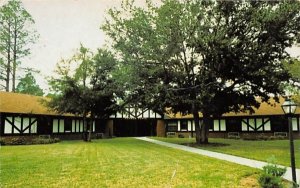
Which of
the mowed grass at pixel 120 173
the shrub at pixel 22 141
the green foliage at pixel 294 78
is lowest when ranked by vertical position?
the mowed grass at pixel 120 173

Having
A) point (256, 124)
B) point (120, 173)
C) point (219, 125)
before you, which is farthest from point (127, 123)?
point (120, 173)

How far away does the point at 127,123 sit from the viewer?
162ft

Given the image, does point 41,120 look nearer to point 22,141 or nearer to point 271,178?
point 22,141

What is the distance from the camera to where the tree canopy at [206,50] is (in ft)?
78.4

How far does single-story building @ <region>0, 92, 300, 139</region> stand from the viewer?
30.4 m

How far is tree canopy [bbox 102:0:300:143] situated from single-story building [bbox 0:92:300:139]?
5.88 m

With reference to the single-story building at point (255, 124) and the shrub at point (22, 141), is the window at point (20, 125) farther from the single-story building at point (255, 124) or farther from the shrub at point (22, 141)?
the single-story building at point (255, 124)

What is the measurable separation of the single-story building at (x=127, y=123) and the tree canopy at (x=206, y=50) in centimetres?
588

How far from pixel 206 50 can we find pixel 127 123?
27.2 metres

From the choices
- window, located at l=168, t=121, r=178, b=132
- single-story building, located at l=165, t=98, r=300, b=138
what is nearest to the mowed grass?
single-story building, located at l=165, t=98, r=300, b=138

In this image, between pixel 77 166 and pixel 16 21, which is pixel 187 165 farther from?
pixel 16 21

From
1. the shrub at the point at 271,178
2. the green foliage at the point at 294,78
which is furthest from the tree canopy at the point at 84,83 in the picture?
the shrub at the point at 271,178

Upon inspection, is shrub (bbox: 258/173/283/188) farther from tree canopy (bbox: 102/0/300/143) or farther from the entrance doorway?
the entrance doorway

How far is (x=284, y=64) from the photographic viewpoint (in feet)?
79.4
